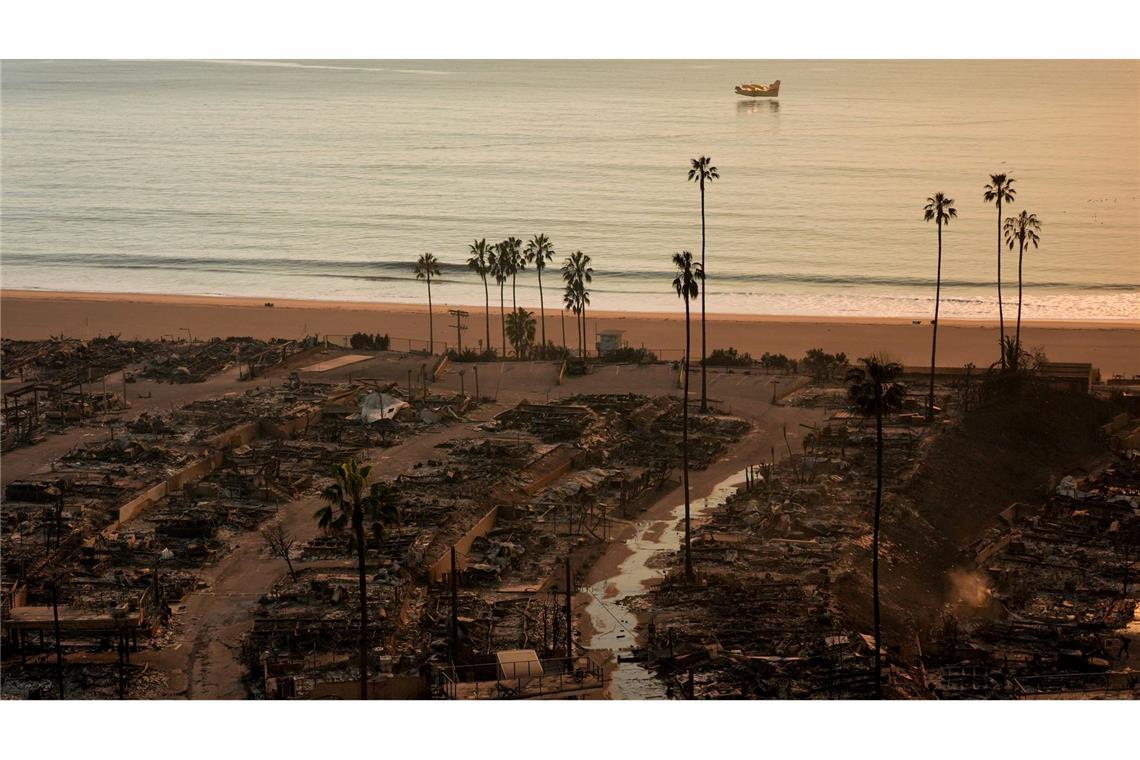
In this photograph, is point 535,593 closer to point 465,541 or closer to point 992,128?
point 465,541

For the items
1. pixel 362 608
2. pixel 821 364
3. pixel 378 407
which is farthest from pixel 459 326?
pixel 362 608

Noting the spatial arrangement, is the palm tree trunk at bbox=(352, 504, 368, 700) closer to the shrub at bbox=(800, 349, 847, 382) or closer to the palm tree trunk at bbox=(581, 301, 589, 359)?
the shrub at bbox=(800, 349, 847, 382)

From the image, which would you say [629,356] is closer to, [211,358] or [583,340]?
[583,340]

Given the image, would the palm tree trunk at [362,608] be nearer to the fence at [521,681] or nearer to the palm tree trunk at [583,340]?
the fence at [521,681]

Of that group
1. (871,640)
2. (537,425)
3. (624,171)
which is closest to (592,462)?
(537,425)

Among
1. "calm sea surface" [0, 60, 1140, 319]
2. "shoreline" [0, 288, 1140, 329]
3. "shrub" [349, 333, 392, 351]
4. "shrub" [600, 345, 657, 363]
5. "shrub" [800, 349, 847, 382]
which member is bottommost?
"shrub" [800, 349, 847, 382]

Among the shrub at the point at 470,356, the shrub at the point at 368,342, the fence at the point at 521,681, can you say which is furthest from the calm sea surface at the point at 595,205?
the fence at the point at 521,681

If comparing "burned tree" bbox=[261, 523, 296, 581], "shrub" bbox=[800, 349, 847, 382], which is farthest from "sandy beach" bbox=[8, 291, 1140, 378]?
"burned tree" bbox=[261, 523, 296, 581]
